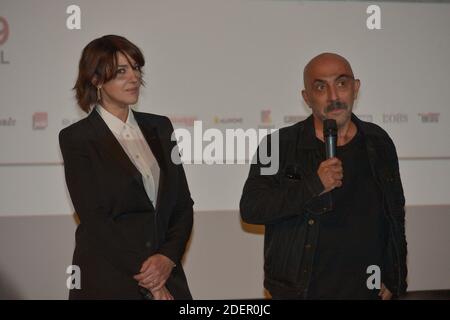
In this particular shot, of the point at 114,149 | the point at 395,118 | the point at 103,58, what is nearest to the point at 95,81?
the point at 103,58

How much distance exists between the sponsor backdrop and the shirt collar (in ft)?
3.08

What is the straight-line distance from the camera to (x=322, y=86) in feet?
9.58

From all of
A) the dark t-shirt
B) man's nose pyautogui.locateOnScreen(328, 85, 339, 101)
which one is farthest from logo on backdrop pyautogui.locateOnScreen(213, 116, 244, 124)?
the dark t-shirt

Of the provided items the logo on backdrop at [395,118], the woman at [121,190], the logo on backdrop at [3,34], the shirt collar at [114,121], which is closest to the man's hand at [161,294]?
the woman at [121,190]

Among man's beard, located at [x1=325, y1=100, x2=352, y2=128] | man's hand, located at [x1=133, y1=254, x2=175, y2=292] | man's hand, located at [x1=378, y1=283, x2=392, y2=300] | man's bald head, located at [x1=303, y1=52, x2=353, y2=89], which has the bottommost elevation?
man's hand, located at [x1=378, y1=283, x2=392, y2=300]

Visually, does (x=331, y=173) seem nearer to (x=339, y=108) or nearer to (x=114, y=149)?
(x=339, y=108)

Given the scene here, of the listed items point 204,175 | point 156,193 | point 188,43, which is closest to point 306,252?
point 156,193

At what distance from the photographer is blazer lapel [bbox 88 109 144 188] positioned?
9.13ft

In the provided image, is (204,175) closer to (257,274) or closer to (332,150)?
(257,274)

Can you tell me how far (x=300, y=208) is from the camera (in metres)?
2.64

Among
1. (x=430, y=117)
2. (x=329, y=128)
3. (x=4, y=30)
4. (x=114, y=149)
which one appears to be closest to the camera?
(x=329, y=128)

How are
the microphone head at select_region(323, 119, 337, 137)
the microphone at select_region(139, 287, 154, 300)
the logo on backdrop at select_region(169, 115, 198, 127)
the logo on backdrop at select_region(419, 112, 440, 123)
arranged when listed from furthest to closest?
the logo on backdrop at select_region(419, 112, 440, 123)
the logo on backdrop at select_region(169, 115, 198, 127)
the microphone at select_region(139, 287, 154, 300)
the microphone head at select_region(323, 119, 337, 137)

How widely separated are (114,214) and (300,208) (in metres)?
0.83

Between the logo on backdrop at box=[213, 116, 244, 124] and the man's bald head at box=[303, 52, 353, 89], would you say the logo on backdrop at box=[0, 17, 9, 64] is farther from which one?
the man's bald head at box=[303, 52, 353, 89]
